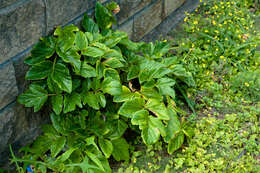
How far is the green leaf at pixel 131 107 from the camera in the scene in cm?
218

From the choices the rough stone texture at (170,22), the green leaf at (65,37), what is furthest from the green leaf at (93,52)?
the rough stone texture at (170,22)

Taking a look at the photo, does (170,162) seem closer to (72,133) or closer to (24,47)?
(72,133)

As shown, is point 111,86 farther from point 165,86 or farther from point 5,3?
point 5,3

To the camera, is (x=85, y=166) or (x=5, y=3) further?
(x=85, y=166)

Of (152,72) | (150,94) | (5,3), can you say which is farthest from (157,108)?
(5,3)

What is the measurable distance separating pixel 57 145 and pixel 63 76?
477 mm

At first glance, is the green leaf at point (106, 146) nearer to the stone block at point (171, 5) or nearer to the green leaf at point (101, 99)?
the green leaf at point (101, 99)

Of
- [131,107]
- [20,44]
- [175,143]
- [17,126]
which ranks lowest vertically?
[175,143]

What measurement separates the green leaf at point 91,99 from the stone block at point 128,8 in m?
0.81

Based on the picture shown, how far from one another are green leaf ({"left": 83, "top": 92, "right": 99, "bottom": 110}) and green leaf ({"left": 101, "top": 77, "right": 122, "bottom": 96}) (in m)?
0.08

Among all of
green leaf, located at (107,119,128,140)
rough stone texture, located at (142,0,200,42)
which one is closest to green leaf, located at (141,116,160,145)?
green leaf, located at (107,119,128,140)

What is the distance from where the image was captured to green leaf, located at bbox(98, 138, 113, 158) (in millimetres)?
2221

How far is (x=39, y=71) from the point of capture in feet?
6.84

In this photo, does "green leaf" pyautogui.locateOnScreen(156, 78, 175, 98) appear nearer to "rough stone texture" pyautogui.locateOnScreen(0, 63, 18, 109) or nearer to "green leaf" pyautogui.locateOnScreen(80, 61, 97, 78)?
"green leaf" pyautogui.locateOnScreen(80, 61, 97, 78)
